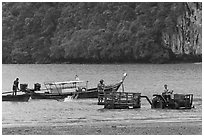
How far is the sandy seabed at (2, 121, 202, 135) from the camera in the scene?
2558cm

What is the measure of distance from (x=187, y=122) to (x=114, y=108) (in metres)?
7.95

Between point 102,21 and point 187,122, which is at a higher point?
point 102,21

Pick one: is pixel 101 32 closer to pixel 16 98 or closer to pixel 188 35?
pixel 188 35

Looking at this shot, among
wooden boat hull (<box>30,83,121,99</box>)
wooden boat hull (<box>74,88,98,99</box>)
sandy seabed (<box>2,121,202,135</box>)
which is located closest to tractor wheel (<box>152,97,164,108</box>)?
sandy seabed (<box>2,121,202,135</box>)

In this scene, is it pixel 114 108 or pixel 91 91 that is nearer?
pixel 114 108

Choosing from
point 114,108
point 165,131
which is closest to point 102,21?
point 114,108

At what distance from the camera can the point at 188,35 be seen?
126000 mm

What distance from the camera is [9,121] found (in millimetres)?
32625

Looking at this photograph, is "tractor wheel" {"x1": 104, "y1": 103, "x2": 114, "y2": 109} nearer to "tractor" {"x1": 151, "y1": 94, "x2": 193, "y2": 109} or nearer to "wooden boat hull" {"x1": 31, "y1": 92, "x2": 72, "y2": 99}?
"tractor" {"x1": 151, "y1": 94, "x2": 193, "y2": 109}

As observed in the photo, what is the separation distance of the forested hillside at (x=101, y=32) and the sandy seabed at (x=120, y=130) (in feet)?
302

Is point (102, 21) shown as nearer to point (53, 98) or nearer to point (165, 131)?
point (53, 98)

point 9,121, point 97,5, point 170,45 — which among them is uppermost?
point 97,5

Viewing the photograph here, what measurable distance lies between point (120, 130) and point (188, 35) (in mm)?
100848

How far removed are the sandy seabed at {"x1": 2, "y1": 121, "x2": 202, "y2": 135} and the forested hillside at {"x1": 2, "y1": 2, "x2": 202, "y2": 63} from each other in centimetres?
9190
